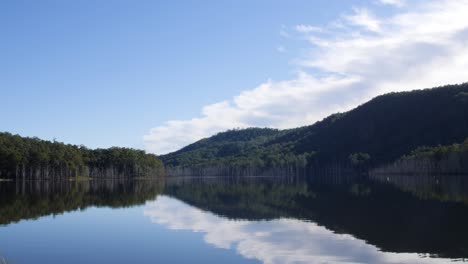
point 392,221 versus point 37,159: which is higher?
point 37,159

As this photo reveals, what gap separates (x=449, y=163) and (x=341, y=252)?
Result: 143296mm

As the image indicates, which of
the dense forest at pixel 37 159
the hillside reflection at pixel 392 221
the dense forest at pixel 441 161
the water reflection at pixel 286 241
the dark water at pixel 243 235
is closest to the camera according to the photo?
the water reflection at pixel 286 241

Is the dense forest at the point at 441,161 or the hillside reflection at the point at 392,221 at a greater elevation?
the dense forest at the point at 441,161

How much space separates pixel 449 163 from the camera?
15375 centimetres

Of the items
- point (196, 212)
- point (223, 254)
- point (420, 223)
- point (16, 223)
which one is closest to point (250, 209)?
point (196, 212)

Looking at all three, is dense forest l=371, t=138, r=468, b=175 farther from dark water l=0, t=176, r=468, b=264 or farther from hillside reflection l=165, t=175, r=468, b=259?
dark water l=0, t=176, r=468, b=264

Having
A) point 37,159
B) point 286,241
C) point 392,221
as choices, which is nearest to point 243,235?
point 286,241

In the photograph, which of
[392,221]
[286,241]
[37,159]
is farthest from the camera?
[37,159]

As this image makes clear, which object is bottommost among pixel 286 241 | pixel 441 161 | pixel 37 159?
pixel 286 241

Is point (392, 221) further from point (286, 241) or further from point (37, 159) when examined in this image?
point (37, 159)

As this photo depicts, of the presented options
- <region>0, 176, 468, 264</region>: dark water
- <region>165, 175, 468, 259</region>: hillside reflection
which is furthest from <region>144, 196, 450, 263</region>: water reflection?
<region>165, 175, 468, 259</region>: hillside reflection

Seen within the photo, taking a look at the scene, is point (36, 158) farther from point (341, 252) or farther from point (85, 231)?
point (341, 252)

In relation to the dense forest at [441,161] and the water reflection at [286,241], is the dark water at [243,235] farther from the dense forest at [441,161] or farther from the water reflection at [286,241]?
the dense forest at [441,161]

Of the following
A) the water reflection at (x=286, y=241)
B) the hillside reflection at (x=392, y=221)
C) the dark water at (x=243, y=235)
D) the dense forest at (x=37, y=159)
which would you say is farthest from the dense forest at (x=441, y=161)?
the water reflection at (x=286, y=241)
